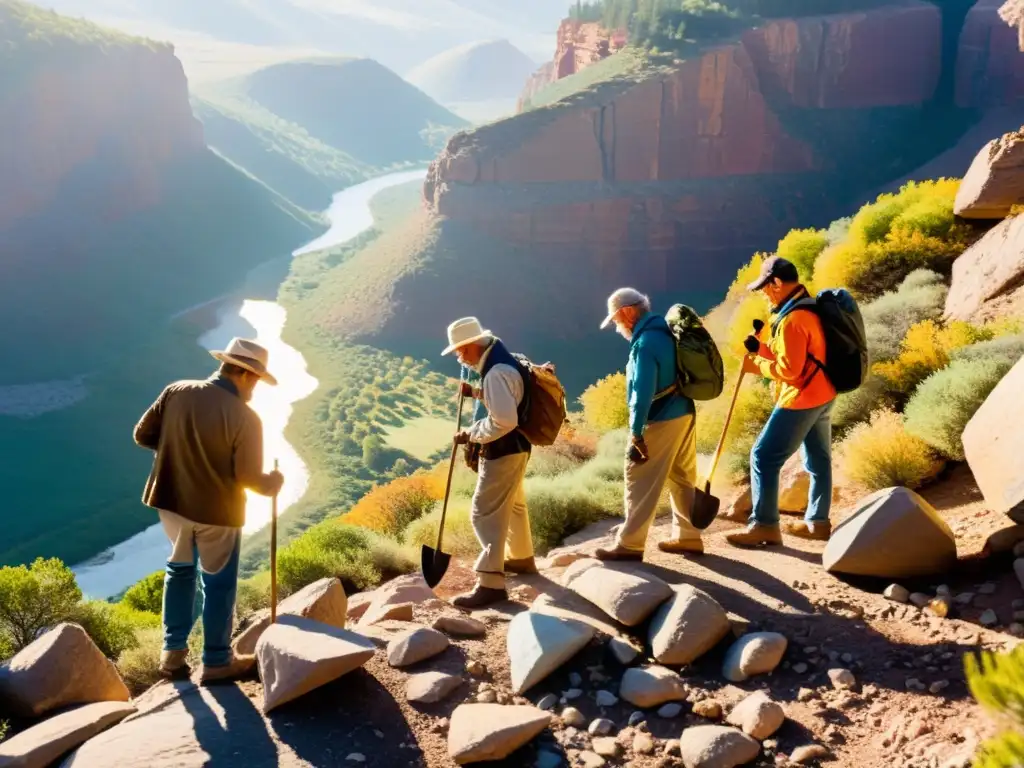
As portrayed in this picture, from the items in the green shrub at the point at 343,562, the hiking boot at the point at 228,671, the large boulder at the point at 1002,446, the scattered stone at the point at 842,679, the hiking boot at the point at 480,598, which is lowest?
the green shrub at the point at 343,562

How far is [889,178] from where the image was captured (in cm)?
6306

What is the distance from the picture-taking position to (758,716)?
4.46 metres

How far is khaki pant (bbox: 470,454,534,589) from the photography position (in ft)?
20.5

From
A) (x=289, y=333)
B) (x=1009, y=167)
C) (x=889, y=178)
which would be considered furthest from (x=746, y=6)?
(x=1009, y=167)

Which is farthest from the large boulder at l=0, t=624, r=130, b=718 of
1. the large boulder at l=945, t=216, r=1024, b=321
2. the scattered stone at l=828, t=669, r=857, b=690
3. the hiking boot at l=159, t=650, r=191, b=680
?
the large boulder at l=945, t=216, r=1024, b=321

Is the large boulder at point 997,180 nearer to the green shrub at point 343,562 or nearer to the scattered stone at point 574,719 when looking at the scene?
the green shrub at point 343,562

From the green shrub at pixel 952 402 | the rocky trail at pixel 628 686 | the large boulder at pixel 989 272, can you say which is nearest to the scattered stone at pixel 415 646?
the rocky trail at pixel 628 686

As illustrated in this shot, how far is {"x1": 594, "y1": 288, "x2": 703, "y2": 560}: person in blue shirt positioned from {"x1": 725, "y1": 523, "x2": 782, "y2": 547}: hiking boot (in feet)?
1.49

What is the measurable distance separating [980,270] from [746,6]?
62.2 metres

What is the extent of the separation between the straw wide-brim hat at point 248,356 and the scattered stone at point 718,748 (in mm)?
3029

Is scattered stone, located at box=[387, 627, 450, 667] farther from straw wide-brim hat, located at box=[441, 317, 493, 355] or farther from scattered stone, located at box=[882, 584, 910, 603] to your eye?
scattered stone, located at box=[882, 584, 910, 603]

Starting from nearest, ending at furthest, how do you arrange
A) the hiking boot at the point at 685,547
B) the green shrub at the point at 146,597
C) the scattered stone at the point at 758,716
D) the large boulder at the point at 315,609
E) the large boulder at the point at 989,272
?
the scattered stone at the point at 758,716 < the large boulder at the point at 315,609 < the hiking boot at the point at 685,547 < the large boulder at the point at 989,272 < the green shrub at the point at 146,597

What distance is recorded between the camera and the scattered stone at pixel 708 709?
4.68 m

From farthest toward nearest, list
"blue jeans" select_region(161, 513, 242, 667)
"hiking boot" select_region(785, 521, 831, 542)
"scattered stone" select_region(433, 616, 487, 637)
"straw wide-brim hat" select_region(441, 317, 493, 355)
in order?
"hiking boot" select_region(785, 521, 831, 542) → "straw wide-brim hat" select_region(441, 317, 493, 355) → "scattered stone" select_region(433, 616, 487, 637) → "blue jeans" select_region(161, 513, 242, 667)
